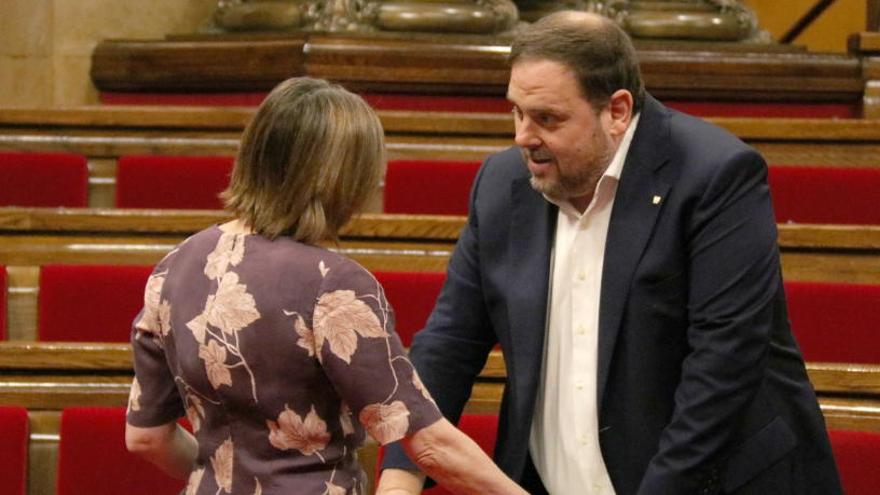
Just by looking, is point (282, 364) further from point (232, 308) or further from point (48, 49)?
point (48, 49)

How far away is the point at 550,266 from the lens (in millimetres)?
609

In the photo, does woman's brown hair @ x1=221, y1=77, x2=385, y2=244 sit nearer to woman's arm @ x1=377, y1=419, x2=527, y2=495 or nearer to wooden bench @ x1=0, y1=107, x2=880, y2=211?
woman's arm @ x1=377, y1=419, x2=527, y2=495

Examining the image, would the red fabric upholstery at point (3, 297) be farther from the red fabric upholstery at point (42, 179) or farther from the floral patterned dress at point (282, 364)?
the floral patterned dress at point (282, 364)

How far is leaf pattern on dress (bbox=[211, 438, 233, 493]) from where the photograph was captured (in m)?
0.53

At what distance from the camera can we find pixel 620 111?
23.3 inches

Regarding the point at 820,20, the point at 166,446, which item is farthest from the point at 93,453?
the point at 820,20

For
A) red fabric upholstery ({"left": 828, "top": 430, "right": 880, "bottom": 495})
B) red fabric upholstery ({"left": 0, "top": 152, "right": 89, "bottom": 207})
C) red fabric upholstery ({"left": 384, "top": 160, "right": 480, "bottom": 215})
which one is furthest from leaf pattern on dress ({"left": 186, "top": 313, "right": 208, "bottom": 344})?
red fabric upholstery ({"left": 0, "top": 152, "right": 89, "bottom": 207})

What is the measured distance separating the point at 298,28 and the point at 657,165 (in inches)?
42.2

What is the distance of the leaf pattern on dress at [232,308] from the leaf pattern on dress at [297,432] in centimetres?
4

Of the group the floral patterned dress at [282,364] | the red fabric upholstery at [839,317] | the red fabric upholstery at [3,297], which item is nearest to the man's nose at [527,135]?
the floral patterned dress at [282,364]

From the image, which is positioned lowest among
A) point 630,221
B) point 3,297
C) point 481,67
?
point 3,297

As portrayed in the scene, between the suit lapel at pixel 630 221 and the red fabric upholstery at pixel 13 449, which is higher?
the suit lapel at pixel 630 221

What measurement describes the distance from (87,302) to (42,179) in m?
0.33

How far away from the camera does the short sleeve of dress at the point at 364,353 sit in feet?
1.69
